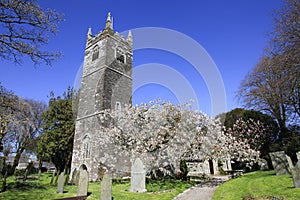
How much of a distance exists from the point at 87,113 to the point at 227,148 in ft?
44.8

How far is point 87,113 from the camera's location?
795 inches

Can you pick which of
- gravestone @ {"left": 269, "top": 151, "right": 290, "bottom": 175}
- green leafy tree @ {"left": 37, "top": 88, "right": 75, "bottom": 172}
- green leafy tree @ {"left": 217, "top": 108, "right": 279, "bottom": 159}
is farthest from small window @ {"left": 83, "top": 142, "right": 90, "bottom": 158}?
green leafy tree @ {"left": 217, "top": 108, "right": 279, "bottom": 159}

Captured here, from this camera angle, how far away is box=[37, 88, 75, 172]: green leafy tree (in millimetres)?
21250

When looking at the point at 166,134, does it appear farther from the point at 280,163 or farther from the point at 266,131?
the point at 266,131

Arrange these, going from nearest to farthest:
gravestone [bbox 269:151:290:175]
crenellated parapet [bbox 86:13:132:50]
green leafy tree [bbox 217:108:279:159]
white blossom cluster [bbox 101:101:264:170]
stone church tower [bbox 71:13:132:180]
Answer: gravestone [bbox 269:151:290:175], white blossom cluster [bbox 101:101:264:170], stone church tower [bbox 71:13:132:180], green leafy tree [bbox 217:108:279:159], crenellated parapet [bbox 86:13:132:50]

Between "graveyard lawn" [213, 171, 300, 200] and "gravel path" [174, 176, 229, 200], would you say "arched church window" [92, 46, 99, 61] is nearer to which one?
"gravel path" [174, 176, 229, 200]

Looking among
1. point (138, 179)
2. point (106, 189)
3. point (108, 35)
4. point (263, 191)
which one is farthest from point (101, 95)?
point (263, 191)

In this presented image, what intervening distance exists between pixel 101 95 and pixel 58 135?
7.27 m

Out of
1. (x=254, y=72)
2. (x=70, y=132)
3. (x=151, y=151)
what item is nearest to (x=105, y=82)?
(x=70, y=132)

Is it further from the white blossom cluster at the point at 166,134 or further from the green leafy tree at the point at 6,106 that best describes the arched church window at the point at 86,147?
the green leafy tree at the point at 6,106

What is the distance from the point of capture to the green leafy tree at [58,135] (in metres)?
21.2

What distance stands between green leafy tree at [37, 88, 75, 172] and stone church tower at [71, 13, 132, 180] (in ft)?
9.36

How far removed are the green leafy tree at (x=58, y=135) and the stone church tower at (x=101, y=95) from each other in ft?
9.36

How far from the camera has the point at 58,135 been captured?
71.2 ft
